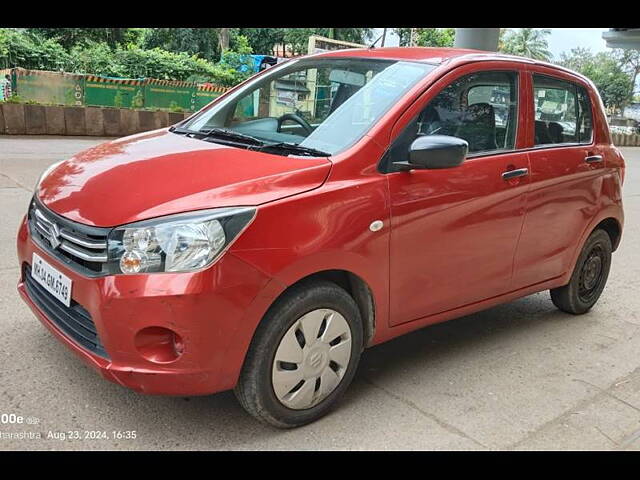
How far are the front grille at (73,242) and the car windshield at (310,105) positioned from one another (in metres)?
0.98

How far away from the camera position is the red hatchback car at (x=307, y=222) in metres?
2.51

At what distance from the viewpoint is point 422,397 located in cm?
337

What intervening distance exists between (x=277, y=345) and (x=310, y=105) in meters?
1.47

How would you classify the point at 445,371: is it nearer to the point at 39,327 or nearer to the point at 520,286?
the point at 520,286

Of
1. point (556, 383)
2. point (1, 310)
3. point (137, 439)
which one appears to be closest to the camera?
point (137, 439)

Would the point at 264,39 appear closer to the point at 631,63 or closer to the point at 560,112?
the point at 631,63

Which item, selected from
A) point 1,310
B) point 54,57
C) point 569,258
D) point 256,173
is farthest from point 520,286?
point 54,57

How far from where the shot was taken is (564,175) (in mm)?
4113

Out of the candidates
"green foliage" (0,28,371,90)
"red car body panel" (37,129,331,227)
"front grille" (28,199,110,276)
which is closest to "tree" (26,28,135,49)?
"green foliage" (0,28,371,90)

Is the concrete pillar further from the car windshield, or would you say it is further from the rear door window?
the car windshield

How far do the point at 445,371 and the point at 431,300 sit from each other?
574mm

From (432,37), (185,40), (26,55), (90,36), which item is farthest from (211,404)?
(432,37)

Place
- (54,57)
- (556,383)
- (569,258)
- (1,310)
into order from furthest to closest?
(54,57), (569,258), (1,310), (556,383)

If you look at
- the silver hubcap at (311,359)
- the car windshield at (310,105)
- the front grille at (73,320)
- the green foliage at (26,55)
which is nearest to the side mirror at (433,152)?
the car windshield at (310,105)
